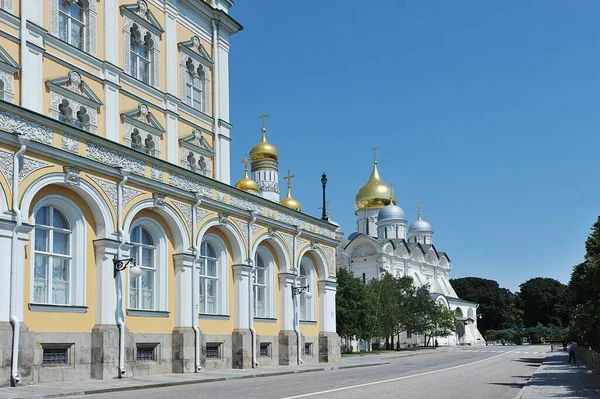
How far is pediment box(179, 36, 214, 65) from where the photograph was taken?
31.9m

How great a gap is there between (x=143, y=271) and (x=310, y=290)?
12.5m

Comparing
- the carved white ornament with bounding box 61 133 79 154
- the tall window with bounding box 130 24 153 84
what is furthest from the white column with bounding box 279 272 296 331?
the carved white ornament with bounding box 61 133 79 154

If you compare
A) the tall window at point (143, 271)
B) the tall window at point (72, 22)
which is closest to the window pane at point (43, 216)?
the tall window at point (143, 271)

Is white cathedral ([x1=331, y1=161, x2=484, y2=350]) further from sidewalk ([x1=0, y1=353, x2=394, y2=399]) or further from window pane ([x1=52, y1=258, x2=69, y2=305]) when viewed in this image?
window pane ([x1=52, y1=258, x2=69, y2=305])

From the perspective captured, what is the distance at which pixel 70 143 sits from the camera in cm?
1931

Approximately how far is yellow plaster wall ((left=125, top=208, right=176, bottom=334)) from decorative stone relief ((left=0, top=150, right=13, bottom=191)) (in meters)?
5.24

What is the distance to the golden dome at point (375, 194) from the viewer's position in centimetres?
9375

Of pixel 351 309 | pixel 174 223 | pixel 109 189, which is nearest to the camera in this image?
pixel 109 189

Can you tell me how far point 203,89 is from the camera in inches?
1325

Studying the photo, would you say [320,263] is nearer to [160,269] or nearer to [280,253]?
[280,253]

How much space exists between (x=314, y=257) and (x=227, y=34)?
37.9ft

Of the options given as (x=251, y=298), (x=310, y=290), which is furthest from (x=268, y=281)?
(x=310, y=290)

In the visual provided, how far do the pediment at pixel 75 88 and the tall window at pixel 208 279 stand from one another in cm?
659

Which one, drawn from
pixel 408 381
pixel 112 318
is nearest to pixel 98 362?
pixel 112 318
